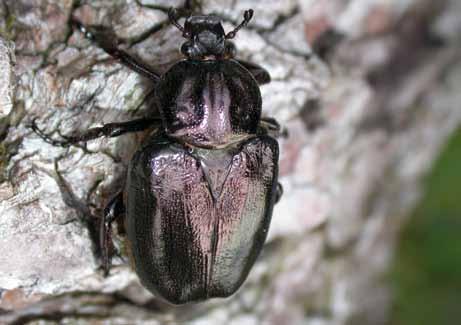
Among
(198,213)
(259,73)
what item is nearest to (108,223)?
(198,213)

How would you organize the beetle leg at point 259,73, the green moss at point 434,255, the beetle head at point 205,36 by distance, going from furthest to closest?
the green moss at point 434,255 → the beetle leg at point 259,73 → the beetle head at point 205,36

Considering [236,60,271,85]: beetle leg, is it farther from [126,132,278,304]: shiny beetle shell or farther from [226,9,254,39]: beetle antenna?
[126,132,278,304]: shiny beetle shell

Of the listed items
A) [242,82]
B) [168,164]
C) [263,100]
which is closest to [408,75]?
[263,100]

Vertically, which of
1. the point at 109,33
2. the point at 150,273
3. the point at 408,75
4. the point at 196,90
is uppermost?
the point at 408,75

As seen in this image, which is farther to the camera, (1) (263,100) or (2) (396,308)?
(2) (396,308)

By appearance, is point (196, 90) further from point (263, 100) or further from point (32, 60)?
point (32, 60)

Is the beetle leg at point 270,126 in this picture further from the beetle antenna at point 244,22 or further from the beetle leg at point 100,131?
the beetle leg at point 100,131

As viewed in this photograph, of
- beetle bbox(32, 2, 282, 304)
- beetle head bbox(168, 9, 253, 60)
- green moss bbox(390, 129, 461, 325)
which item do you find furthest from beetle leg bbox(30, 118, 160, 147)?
green moss bbox(390, 129, 461, 325)

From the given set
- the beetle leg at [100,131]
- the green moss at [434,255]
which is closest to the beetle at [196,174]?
the beetle leg at [100,131]
